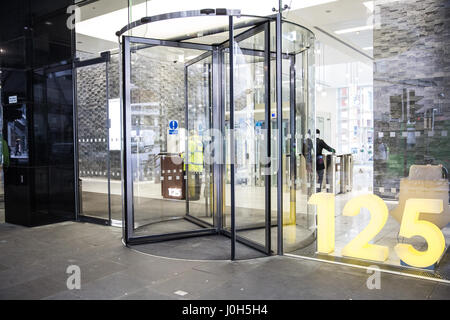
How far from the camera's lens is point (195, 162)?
584cm

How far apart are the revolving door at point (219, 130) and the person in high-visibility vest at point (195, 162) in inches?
0.6

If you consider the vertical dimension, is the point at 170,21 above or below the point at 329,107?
above

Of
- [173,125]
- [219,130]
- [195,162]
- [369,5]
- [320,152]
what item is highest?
[369,5]

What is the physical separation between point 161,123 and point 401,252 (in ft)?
11.8

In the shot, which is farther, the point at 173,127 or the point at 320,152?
the point at 173,127

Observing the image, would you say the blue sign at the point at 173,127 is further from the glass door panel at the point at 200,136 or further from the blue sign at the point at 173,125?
the glass door panel at the point at 200,136

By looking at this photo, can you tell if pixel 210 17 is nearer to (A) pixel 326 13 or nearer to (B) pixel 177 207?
(B) pixel 177 207

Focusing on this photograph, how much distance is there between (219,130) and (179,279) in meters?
2.46

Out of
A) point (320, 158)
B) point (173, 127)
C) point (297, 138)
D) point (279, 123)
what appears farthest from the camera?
point (173, 127)

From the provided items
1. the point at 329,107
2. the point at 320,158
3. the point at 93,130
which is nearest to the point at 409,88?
the point at 329,107

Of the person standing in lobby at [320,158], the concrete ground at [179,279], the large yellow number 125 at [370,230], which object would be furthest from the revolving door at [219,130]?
the large yellow number 125 at [370,230]

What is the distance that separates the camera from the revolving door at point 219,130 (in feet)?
14.6
